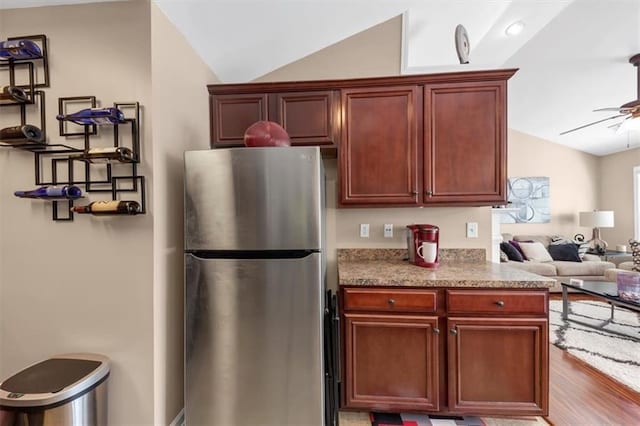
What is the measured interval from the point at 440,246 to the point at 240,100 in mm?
2016

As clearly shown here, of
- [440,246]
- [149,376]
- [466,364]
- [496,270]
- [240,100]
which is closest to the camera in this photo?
[149,376]

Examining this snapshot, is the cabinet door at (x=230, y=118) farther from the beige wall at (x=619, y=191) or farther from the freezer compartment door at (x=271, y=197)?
the beige wall at (x=619, y=191)

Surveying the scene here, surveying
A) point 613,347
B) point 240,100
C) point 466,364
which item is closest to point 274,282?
point 466,364

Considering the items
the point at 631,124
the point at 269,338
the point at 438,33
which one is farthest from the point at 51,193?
the point at 631,124

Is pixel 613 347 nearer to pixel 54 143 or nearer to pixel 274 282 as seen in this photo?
pixel 274 282

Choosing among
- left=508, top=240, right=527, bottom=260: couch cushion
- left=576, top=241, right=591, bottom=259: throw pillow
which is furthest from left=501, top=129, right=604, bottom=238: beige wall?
left=508, top=240, right=527, bottom=260: couch cushion

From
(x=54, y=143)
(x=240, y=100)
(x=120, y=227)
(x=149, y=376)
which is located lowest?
(x=149, y=376)

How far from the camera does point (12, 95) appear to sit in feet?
4.60

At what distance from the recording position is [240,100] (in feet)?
6.89

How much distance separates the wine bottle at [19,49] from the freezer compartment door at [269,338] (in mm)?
1447

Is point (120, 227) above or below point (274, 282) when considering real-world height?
above

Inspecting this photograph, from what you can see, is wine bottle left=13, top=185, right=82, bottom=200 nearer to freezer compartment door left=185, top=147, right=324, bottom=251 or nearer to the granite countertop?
freezer compartment door left=185, top=147, right=324, bottom=251

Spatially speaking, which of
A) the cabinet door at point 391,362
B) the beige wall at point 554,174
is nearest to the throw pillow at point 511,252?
the beige wall at point 554,174

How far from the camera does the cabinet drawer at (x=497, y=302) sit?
63.7 inches
